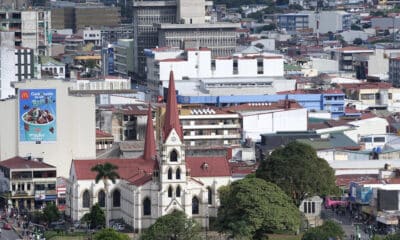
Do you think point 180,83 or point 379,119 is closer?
point 379,119

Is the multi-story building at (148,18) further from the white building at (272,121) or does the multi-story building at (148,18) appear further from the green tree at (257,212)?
the green tree at (257,212)

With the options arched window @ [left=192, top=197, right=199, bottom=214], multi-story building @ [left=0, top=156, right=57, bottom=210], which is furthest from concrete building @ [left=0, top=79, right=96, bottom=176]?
arched window @ [left=192, top=197, right=199, bottom=214]

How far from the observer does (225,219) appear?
203 feet

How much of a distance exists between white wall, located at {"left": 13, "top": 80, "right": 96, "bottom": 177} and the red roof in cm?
730

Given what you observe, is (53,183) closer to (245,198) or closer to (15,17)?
(245,198)

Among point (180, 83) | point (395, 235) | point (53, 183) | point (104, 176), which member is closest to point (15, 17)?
point (180, 83)

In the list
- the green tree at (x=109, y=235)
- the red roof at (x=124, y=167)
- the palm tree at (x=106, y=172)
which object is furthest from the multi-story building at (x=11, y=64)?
the green tree at (x=109, y=235)

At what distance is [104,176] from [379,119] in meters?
25.0

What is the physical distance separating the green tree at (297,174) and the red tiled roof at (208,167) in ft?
5.33

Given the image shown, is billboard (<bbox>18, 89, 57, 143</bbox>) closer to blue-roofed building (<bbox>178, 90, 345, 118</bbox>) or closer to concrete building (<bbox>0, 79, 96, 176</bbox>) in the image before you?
concrete building (<bbox>0, 79, 96, 176</bbox>)

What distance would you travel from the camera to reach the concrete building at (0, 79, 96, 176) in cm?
7631

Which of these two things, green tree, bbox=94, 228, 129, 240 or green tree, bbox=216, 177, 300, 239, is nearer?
green tree, bbox=94, 228, 129, 240

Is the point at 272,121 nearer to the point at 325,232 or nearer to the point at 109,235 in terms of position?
the point at 325,232

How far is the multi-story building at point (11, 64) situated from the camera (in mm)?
88062
